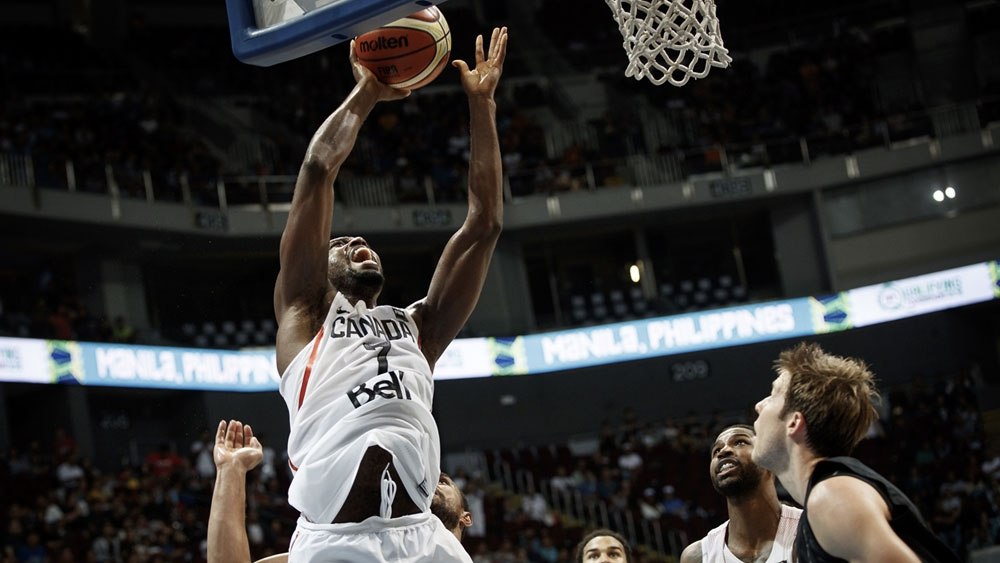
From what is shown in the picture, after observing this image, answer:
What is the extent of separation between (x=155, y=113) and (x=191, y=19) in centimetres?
451

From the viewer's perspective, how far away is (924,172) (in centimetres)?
2200

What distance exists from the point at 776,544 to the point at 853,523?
199 centimetres

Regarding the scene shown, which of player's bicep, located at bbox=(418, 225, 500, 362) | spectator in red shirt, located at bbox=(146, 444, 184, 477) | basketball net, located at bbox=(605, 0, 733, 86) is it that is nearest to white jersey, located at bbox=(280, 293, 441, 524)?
player's bicep, located at bbox=(418, 225, 500, 362)

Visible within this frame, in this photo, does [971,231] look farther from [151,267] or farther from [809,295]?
[151,267]

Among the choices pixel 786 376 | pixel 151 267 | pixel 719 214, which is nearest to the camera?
pixel 786 376

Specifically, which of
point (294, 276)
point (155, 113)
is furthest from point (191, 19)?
point (294, 276)

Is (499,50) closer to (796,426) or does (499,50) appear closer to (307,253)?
(307,253)

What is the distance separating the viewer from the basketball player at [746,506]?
440 centimetres

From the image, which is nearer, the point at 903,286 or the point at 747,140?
the point at 903,286

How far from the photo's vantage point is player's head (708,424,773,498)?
14.4ft

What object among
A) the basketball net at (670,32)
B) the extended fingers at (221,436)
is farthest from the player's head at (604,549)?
the basketball net at (670,32)

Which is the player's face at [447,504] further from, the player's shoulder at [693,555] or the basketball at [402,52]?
the basketball at [402,52]

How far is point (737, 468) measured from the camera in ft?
14.4

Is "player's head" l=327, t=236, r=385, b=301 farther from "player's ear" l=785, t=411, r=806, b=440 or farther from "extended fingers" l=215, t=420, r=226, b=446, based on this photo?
"player's ear" l=785, t=411, r=806, b=440
